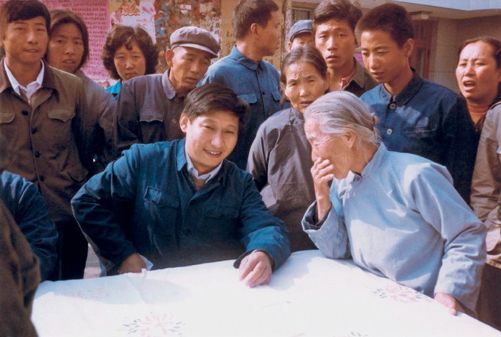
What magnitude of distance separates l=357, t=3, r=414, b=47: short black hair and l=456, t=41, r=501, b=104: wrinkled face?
1.83 feet

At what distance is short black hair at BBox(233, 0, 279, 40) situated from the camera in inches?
131

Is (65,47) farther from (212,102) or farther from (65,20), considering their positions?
(212,102)

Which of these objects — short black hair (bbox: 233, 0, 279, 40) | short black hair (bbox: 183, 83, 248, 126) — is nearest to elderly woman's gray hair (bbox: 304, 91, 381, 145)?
short black hair (bbox: 183, 83, 248, 126)

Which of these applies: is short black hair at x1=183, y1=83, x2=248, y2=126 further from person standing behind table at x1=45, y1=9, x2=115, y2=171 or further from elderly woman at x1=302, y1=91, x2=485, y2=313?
person standing behind table at x1=45, y1=9, x2=115, y2=171

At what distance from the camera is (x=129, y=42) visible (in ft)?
12.0

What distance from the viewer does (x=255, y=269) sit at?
1.89m

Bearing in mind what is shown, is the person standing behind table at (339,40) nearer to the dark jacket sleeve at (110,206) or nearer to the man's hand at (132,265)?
the dark jacket sleeve at (110,206)

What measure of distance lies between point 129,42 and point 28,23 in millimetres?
1141

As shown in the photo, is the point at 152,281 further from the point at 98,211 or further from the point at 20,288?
the point at 20,288

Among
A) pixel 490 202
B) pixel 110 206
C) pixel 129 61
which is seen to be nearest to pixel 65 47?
pixel 129 61

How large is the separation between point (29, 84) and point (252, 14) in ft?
4.50

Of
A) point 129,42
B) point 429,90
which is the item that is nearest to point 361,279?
point 429,90

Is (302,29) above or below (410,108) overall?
above

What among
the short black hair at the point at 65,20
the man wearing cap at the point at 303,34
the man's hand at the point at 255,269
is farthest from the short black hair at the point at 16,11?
the man wearing cap at the point at 303,34
